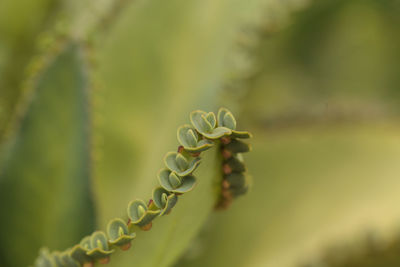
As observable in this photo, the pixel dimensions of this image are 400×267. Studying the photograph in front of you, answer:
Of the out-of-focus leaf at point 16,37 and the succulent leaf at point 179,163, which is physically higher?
the out-of-focus leaf at point 16,37

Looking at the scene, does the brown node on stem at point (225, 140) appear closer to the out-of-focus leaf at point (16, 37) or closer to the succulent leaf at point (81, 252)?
the succulent leaf at point (81, 252)

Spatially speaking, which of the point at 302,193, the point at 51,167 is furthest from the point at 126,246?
the point at 302,193

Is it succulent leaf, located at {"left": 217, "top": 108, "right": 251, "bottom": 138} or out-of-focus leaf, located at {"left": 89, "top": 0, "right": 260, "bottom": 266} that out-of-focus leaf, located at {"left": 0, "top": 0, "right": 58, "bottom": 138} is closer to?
out-of-focus leaf, located at {"left": 89, "top": 0, "right": 260, "bottom": 266}

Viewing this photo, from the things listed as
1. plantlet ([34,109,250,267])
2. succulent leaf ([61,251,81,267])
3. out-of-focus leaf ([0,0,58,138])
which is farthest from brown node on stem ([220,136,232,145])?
out-of-focus leaf ([0,0,58,138])

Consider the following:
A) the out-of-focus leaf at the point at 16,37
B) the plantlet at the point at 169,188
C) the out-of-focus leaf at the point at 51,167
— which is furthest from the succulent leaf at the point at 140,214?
the out-of-focus leaf at the point at 16,37

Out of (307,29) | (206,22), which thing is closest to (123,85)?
(206,22)
